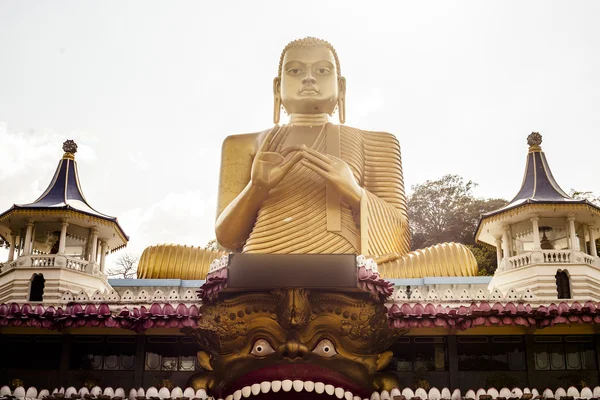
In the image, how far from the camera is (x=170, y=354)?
1299 cm

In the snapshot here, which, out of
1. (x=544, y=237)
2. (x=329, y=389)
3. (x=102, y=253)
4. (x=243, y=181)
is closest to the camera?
(x=329, y=389)

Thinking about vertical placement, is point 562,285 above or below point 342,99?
below

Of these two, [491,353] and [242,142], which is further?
[242,142]

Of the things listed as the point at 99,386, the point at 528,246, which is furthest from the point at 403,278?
the point at 528,246

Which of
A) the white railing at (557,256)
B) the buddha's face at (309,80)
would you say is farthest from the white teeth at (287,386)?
the white railing at (557,256)

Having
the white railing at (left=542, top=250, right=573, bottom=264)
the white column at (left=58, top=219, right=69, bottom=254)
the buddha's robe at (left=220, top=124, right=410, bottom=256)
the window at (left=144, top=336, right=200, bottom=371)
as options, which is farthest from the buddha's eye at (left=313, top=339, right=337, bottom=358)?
the white column at (left=58, top=219, right=69, bottom=254)

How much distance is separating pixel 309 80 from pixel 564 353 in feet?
25.1

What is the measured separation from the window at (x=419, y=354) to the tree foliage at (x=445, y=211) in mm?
19720

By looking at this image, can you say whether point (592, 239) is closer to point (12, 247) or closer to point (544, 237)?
point (544, 237)

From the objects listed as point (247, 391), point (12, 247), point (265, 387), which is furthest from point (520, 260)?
point (12, 247)

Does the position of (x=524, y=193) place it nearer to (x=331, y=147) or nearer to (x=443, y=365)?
(x=331, y=147)

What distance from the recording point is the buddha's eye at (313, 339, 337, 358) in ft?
40.1

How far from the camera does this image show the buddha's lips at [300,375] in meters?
12.1

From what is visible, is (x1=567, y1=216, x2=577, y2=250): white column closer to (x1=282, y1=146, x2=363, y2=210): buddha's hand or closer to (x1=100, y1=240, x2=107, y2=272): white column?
(x1=282, y1=146, x2=363, y2=210): buddha's hand
